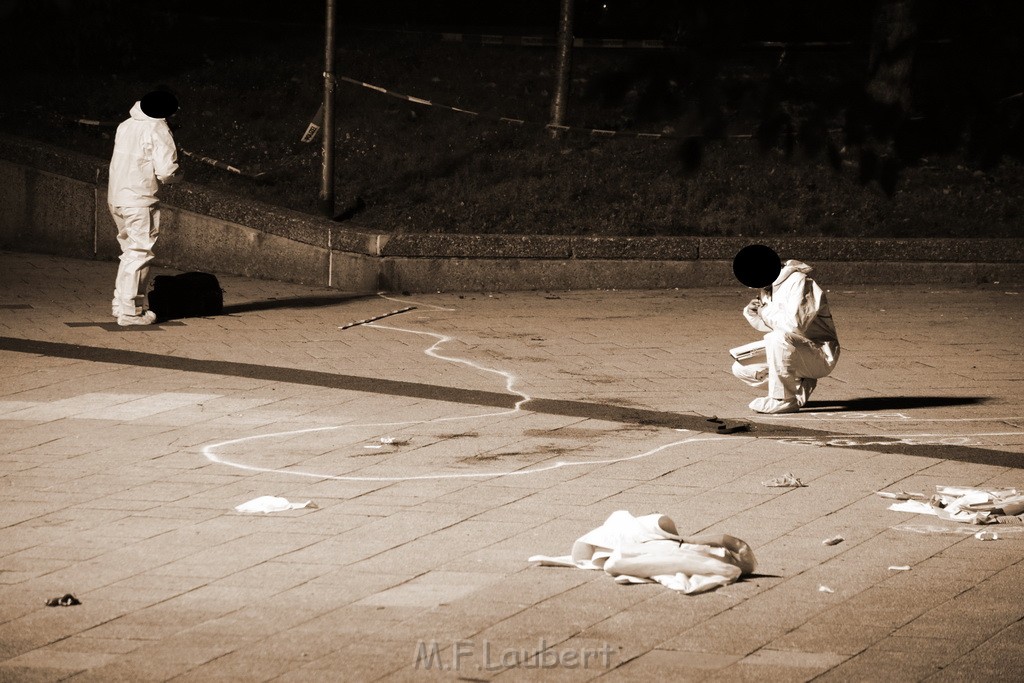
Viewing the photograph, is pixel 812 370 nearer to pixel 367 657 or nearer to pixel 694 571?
pixel 694 571

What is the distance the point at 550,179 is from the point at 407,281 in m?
2.41

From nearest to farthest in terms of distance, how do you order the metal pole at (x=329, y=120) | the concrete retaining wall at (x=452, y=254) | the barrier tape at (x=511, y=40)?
the concrete retaining wall at (x=452, y=254)
the metal pole at (x=329, y=120)
the barrier tape at (x=511, y=40)

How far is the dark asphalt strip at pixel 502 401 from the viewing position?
23.5 ft

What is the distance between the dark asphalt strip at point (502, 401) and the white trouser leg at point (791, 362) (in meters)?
0.43

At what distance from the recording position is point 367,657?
13.8 feet

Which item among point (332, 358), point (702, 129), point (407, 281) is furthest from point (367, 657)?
point (407, 281)

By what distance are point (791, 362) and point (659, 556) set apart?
3.32 metres

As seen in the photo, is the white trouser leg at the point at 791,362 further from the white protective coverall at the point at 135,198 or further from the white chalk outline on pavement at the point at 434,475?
the white protective coverall at the point at 135,198

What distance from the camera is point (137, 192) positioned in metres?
10.6

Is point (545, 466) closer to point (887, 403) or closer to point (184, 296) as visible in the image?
point (887, 403)

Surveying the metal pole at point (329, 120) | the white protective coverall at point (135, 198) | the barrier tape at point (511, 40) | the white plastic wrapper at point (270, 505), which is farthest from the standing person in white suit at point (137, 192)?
the barrier tape at point (511, 40)

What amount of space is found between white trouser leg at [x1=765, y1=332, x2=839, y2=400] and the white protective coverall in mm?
4978

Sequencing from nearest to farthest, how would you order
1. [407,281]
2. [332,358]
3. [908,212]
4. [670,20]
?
[670,20]
[332,358]
[407,281]
[908,212]

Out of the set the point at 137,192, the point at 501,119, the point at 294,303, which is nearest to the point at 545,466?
the point at 137,192
